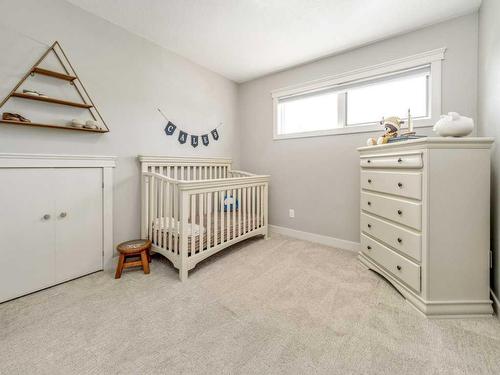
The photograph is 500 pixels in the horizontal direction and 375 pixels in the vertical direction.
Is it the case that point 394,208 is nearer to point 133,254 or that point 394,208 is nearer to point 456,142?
point 456,142

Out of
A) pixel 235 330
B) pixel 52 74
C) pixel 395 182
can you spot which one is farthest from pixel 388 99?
pixel 52 74

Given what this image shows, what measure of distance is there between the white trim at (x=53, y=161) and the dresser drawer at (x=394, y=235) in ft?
7.98

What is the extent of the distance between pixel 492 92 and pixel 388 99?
908 millimetres

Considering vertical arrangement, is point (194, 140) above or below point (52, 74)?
below

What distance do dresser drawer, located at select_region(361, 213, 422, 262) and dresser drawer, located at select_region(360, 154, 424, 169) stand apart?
0.45 m

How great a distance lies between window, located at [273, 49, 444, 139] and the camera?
208 cm

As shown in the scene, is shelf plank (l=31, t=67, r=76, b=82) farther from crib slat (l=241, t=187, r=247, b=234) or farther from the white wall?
crib slat (l=241, t=187, r=247, b=234)

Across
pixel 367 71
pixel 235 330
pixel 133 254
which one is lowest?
pixel 235 330

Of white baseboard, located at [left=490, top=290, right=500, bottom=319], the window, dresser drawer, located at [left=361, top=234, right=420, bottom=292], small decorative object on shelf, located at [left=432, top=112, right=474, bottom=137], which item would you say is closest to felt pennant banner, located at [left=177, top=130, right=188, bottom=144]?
the window

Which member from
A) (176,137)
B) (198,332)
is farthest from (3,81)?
(198,332)

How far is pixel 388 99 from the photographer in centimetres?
235

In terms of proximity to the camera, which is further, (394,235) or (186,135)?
(186,135)

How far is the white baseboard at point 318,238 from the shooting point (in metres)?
2.52

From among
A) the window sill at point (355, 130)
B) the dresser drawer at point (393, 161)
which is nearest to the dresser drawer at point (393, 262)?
the dresser drawer at point (393, 161)
